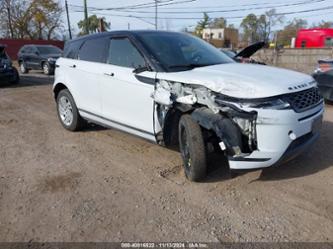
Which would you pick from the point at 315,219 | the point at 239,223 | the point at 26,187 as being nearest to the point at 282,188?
the point at 315,219

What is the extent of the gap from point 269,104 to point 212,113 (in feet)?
1.93

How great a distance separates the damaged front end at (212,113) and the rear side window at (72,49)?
2422mm

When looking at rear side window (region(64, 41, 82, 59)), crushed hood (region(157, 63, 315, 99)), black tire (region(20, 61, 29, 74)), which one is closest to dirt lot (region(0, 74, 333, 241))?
crushed hood (region(157, 63, 315, 99))

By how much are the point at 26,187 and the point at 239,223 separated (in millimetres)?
2451

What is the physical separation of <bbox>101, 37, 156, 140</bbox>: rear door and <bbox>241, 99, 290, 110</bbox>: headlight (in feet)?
4.30

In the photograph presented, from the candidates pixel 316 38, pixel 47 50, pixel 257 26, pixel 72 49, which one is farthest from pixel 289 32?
pixel 72 49

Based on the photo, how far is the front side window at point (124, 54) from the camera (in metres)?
4.27

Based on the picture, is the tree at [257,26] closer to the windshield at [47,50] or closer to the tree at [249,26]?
the tree at [249,26]

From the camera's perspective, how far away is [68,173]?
13.6 feet

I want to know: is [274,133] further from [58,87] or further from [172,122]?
[58,87]

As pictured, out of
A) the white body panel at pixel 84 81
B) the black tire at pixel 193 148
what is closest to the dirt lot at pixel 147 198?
the black tire at pixel 193 148

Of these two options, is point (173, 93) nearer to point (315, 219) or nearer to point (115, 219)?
point (115, 219)

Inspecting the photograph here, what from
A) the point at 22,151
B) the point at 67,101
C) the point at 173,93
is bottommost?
the point at 22,151

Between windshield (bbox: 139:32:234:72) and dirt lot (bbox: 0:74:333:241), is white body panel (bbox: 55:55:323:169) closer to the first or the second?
windshield (bbox: 139:32:234:72)
